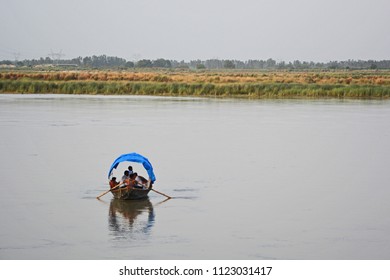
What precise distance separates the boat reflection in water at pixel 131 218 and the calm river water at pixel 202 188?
20 millimetres

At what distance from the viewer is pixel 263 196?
14898 mm

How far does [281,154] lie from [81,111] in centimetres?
1482

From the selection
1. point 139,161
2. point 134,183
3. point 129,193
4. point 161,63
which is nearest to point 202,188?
point 139,161

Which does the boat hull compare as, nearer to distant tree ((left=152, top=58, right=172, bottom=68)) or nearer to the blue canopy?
the blue canopy

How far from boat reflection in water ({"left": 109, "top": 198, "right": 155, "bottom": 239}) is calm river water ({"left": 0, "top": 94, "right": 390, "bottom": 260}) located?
0.07ft

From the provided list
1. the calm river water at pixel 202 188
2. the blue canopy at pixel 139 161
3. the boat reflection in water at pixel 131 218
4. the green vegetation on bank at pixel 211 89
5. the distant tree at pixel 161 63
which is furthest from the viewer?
the distant tree at pixel 161 63

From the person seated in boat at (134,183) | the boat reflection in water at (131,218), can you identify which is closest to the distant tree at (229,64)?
the person seated in boat at (134,183)

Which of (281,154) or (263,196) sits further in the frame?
(281,154)

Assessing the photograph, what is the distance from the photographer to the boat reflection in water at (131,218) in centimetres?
1195

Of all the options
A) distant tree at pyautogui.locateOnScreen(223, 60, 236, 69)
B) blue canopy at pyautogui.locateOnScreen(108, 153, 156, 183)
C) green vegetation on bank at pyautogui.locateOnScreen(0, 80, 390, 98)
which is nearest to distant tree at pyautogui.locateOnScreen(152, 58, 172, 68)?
distant tree at pyautogui.locateOnScreen(223, 60, 236, 69)

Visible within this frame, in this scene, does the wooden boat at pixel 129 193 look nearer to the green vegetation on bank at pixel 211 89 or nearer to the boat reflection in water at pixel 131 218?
the boat reflection in water at pixel 131 218
